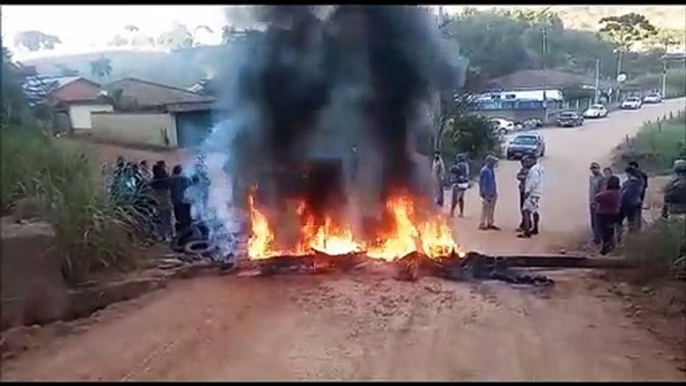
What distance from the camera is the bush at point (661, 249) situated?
282 cm

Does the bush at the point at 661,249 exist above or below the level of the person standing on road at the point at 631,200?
below

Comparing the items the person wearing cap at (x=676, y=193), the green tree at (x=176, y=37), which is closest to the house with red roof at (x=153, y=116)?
the green tree at (x=176, y=37)

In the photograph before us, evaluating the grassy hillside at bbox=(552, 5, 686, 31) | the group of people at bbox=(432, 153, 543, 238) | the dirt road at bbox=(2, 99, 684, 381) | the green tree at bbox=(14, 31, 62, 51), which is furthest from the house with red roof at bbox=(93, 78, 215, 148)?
the grassy hillside at bbox=(552, 5, 686, 31)

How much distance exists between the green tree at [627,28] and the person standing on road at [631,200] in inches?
21.8

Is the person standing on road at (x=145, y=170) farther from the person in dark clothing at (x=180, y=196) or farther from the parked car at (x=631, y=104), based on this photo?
the parked car at (x=631, y=104)

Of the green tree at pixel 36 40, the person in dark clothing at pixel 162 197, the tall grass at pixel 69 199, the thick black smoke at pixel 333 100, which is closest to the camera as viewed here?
the tall grass at pixel 69 199

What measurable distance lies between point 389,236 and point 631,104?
1.15 m

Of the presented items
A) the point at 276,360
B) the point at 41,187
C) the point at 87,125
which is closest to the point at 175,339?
the point at 276,360

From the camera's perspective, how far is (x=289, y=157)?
3.18 metres

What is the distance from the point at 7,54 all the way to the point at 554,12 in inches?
73.3

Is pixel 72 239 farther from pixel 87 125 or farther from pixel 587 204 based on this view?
pixel 587 204

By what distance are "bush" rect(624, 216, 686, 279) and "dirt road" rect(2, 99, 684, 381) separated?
8.6 inches

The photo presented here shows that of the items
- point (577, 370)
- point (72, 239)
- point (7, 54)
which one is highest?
point (7, 54)

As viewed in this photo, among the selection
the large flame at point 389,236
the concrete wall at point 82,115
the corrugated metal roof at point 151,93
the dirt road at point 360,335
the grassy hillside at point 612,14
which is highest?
the grassy hillside at point 612,14
